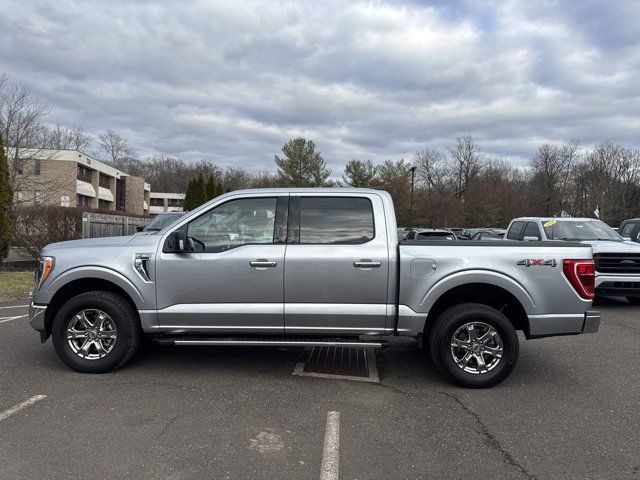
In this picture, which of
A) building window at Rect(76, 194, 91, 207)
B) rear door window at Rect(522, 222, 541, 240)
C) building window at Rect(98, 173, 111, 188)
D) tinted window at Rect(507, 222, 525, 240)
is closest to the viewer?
rear door window at Rect(522, 222, 541, 240)

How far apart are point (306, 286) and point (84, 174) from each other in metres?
57.0

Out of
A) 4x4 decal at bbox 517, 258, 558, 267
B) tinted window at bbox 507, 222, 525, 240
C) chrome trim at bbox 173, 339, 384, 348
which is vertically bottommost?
chrome trim at bbox 173, 339, 384, 348

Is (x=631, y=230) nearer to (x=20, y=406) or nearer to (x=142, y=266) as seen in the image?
(x=142, y=266)

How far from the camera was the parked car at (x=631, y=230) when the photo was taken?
1180 cm

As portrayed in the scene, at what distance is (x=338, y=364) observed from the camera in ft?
17.6

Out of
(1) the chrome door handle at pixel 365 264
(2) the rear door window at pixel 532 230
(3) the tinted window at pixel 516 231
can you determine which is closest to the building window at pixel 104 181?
(3) the tinted window at pixel 516 231

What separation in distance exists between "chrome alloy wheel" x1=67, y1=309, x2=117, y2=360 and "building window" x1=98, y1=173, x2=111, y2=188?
2421 inches

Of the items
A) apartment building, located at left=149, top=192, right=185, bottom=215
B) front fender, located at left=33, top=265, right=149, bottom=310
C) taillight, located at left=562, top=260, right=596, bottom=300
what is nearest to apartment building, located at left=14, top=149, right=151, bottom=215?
apartment building, located at left=149, top=192, right=185, bottom=215

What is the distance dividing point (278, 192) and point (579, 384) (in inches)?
148

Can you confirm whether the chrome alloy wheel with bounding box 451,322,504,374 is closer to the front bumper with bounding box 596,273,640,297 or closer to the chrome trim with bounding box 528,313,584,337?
the chrome trim with bounding box 528,313,584,337

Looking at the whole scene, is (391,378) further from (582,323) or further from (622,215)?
(622,215)

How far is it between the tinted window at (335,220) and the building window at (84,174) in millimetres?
54302

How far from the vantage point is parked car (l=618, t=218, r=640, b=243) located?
38.7ft

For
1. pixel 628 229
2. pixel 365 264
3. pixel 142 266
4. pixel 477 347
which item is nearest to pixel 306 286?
pixel 365 264
